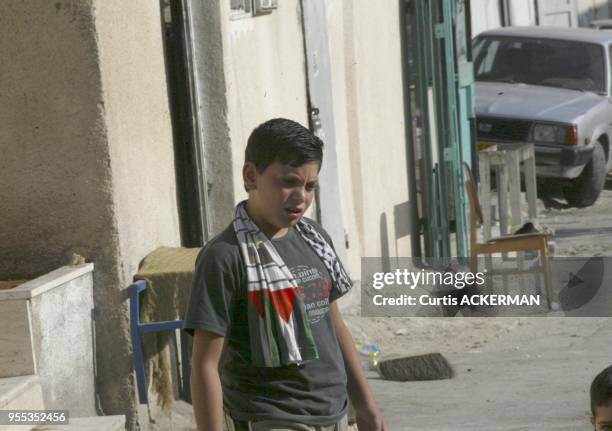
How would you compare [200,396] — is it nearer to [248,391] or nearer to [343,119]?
[248,391]

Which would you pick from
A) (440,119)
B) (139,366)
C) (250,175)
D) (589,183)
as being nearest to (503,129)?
(589,183)

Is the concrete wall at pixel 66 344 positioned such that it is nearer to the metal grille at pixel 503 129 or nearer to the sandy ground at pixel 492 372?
the sandy ground at pixel 492 372

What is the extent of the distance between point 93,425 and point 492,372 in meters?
3.02

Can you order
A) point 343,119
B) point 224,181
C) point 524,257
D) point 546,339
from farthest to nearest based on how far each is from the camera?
point 524,257
point 343,119
point 546,339
point 224,181

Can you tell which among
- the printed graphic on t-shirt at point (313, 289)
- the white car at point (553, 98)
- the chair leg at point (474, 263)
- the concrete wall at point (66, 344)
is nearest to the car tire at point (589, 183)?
the white car at point (553, 98)

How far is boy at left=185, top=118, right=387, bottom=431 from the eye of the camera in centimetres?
324

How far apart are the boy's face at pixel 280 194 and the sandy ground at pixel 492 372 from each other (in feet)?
8.74

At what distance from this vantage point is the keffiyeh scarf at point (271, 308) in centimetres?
328

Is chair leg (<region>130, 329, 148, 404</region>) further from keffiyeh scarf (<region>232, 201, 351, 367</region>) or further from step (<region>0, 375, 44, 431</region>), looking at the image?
keffiyeh scarf (<region>232, 201, 351, 367</region>)

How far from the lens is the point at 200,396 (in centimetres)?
323

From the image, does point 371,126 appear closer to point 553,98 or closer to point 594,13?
point 553,98

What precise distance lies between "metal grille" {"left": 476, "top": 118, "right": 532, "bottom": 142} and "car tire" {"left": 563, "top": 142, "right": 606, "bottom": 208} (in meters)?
0.91

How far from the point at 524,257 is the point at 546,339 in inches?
78.7

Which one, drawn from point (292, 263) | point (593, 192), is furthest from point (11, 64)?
point (593, 192)
